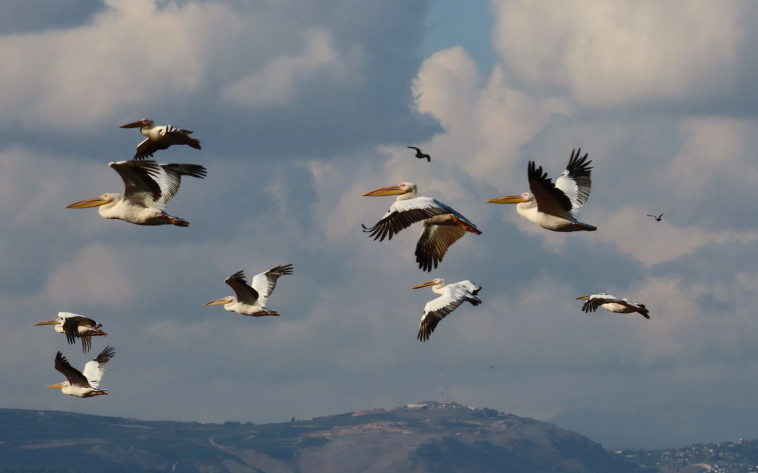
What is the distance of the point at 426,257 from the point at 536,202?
3961 millimetres

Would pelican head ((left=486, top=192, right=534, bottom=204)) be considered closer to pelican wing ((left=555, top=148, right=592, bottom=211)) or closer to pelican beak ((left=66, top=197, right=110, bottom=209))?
pelican wing ((left=555, top=148, right=592, bottom=211))

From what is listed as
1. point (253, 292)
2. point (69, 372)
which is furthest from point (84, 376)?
point (253, 292)

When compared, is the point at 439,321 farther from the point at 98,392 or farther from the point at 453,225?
the point at 98,392

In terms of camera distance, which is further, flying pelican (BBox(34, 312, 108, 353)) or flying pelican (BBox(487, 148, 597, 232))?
flying pelican (BBox(34, 312, 108, 353))

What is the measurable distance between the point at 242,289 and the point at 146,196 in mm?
10026

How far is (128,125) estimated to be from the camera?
41750 millimetres

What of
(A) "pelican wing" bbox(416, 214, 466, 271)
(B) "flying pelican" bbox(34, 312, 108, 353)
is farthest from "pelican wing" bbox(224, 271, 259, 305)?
(A) "pelican wing" bbox(416, 214, 466, 271)

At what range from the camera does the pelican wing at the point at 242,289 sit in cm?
4757

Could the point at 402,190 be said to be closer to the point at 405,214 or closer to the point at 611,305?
the point at 405,214

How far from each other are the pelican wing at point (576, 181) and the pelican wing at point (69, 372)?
18.9m

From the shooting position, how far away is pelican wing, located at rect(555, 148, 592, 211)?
4222 cm

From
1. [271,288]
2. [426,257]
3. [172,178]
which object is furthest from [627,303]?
[172,178]

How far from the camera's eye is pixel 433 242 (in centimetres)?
3972

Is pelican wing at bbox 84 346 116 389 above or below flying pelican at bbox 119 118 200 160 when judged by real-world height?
below
